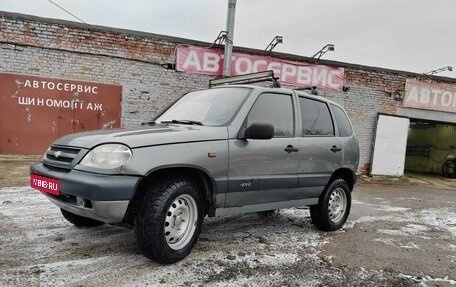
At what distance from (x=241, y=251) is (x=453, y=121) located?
13.5 metres

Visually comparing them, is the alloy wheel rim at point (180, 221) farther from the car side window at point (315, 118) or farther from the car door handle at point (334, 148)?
the car door handle at point (334, 148)

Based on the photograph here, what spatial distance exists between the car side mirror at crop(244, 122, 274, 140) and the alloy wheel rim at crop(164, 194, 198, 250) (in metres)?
0.88

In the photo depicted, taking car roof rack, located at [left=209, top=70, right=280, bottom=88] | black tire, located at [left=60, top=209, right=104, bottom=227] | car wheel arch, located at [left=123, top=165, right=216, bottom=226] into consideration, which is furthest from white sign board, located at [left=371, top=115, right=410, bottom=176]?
black tire, located at [left=60, top=209, right=104, bottom=227]

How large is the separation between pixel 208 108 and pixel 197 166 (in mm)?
917

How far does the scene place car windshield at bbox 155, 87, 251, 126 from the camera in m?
4.09

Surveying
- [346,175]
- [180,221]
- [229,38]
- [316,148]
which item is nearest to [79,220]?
[180,221]

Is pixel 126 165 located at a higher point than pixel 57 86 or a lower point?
lower

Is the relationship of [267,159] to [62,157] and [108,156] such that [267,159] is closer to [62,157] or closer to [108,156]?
[108,156]

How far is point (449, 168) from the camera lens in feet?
55.9

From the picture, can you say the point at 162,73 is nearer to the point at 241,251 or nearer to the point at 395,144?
the point at 241,251

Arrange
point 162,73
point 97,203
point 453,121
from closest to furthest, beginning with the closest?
point 97,203
point 162,73
point 453,121

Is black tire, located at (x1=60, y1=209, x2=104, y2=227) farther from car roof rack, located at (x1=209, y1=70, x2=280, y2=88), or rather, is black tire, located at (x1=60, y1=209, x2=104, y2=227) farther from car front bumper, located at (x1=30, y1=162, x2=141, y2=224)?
car roof rack, located at (x1=209, y1=70, x2=280, y2=88)

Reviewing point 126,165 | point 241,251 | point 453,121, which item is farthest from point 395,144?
point 126,165

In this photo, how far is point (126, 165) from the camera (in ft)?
10.5
